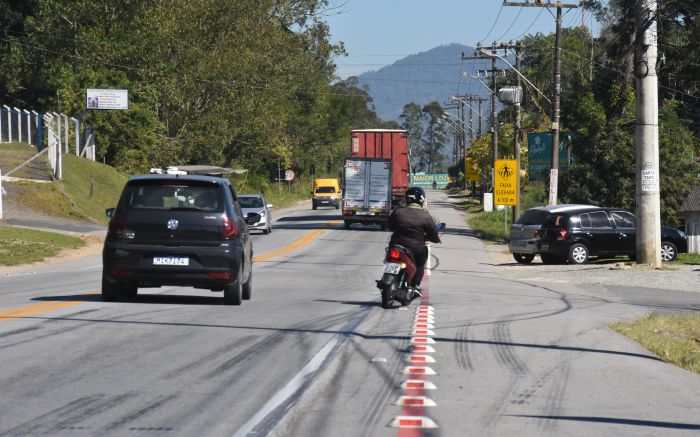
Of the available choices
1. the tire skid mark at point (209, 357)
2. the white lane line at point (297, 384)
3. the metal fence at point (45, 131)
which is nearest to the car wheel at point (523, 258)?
the white lane line at point (297, 384)

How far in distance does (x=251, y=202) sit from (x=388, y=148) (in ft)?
29.7

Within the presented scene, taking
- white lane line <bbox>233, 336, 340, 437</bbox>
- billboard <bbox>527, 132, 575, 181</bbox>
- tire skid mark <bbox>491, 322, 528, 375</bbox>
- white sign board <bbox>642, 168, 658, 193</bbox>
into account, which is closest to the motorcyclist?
tire skid mark <bbox>491, 322, 528, 375</bbox>

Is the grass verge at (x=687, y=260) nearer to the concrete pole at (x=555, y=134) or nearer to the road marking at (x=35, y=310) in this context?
the concrete pole at (x=555, y=134)

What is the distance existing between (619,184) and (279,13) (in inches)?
1885

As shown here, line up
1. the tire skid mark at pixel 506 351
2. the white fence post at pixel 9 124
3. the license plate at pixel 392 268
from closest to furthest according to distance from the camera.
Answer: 1. the tire skid mark at pixel 506 351
2. the license plate at pixel 392 268
3. the white fence post at pixel 9 124

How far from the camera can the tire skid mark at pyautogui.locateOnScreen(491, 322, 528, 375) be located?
32.5ft

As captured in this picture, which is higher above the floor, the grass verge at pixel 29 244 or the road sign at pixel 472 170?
the road sign at pixel 472 170

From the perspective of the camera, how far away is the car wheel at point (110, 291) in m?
15.4

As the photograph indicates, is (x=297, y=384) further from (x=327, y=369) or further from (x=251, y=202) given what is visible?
(x=251, y=202)

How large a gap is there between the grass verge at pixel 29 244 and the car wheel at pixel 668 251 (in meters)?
18.3

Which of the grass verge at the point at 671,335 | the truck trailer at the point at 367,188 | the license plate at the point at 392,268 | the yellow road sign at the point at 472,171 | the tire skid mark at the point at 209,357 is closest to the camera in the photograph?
the tire skid mark at the point at 209,357

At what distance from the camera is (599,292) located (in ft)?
70.3

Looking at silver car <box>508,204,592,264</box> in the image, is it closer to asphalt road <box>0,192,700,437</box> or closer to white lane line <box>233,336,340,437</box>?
asphalt road <box>0,192,700,437</box>

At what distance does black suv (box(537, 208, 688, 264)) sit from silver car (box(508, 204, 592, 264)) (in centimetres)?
31
